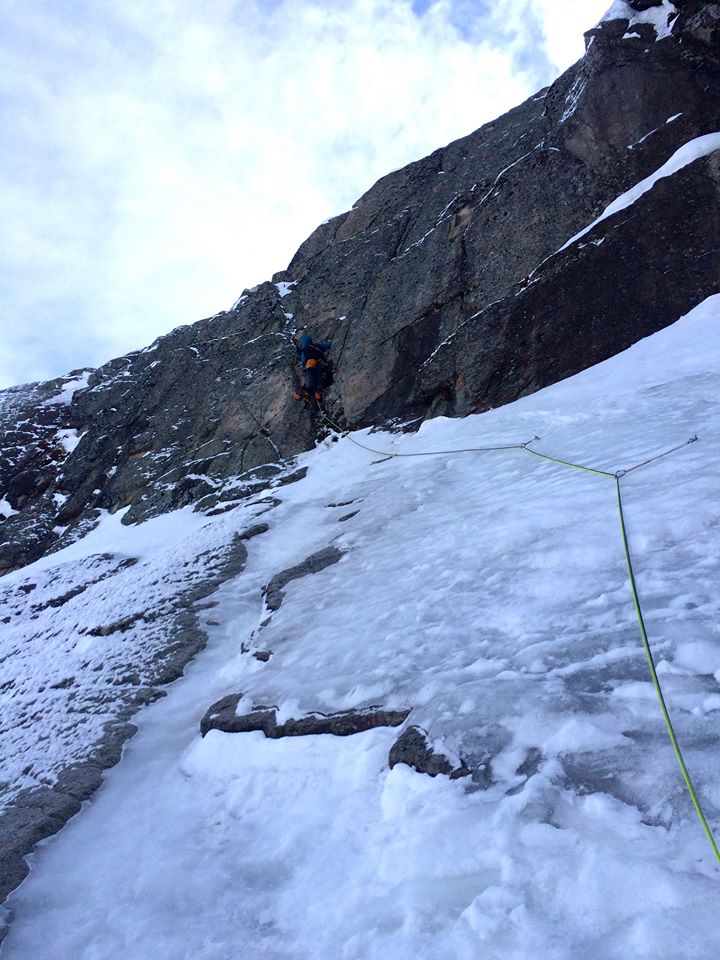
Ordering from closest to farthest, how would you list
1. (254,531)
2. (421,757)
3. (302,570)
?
(421,757), (302,570), (254,531)

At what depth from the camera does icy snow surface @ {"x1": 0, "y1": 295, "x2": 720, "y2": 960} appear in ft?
7.22

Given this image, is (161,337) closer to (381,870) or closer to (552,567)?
(552,567)

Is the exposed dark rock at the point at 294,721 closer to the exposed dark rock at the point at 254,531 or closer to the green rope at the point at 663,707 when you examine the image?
the green rope at the point at 663,707

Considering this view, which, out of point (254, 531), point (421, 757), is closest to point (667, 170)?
point (254, 531)

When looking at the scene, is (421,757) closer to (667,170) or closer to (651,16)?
(667,170)

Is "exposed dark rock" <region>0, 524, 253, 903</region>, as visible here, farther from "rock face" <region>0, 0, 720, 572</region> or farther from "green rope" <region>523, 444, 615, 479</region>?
"rock face" <region>0, 0, 720, 572</region>

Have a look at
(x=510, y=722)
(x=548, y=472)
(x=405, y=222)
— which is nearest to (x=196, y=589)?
(x=548, y=472)

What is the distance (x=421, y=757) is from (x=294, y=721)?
3.68 ft

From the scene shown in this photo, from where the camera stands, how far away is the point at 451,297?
42.3 feet

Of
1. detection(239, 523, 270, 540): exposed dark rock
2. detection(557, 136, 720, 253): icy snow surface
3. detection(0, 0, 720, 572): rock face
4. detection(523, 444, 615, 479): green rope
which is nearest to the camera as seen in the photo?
detection(523, 444, 615, 479): green rope

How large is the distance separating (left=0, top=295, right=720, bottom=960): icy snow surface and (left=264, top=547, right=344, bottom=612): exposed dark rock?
0.77 metres

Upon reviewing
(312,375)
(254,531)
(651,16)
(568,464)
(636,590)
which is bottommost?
(636,590)

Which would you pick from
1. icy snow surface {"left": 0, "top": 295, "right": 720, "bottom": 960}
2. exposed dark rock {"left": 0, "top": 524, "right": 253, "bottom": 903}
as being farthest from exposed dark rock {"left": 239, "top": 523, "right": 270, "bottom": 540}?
icy snow surface {"left": 0, "top": 295, "right": 720, "bottom": 960}

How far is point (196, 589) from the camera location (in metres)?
7.73
